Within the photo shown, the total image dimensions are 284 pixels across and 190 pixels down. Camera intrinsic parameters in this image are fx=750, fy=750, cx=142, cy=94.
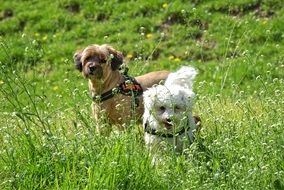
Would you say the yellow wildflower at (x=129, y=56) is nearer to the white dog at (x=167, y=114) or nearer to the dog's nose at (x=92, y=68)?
the dog's nose at (x=92, y=68)

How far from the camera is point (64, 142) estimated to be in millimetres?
5531

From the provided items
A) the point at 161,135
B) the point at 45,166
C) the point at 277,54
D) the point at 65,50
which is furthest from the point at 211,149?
the point at 65,50

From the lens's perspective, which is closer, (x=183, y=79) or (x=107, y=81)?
(x=183, y=79)

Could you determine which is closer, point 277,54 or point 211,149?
point 211,149

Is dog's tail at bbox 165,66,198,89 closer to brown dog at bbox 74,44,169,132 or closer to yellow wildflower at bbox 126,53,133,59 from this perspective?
brown dog at bbox 74,44,169,132

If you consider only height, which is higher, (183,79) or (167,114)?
(167,114)

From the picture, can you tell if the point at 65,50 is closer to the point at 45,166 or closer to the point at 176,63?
the point at 176,63

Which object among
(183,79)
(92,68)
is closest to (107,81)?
(92,68)

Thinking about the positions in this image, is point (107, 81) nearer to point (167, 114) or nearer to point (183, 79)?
point (183, 79)

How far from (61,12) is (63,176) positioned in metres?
9.58

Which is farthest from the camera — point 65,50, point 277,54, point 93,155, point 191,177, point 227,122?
point 65,50

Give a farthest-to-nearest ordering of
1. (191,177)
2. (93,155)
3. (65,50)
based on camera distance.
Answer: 1. (65,50)
2. (93,155)
3. (191,177)

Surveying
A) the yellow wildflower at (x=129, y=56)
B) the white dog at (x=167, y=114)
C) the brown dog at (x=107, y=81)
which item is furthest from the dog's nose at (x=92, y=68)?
the yellow wildflower at (x=129, y=56)

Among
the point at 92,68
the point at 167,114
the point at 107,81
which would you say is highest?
the point at 167,114
